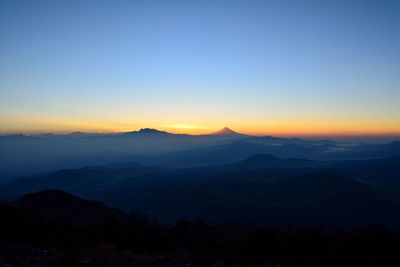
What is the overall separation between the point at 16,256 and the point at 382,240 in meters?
15.0

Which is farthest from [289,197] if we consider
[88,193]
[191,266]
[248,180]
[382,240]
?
[191,266]

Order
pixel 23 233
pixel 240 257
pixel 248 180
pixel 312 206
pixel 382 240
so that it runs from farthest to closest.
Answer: pixel 248 180 → pixel 312 206 → pixel 382 240 → pixel 23 233 → pixel 240 257

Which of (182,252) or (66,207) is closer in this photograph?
(182,252)

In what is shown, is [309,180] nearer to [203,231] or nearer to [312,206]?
[312,206]

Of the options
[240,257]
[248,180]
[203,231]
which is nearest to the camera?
[240,257]

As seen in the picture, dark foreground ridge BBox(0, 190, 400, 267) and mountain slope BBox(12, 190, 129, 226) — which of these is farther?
mountain slope BBox(12, 190, 129, 226)

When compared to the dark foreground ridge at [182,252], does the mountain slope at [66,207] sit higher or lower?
lower

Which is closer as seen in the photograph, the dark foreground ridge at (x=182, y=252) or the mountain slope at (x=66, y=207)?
the dark foreground ridge at (x=182, y=252)

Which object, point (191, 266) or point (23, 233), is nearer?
point (191, 266)

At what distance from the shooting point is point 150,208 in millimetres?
128125

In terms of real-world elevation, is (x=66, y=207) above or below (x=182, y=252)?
below

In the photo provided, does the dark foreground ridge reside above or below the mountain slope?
above

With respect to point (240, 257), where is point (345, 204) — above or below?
below

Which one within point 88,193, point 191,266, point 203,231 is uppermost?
point 191,266
